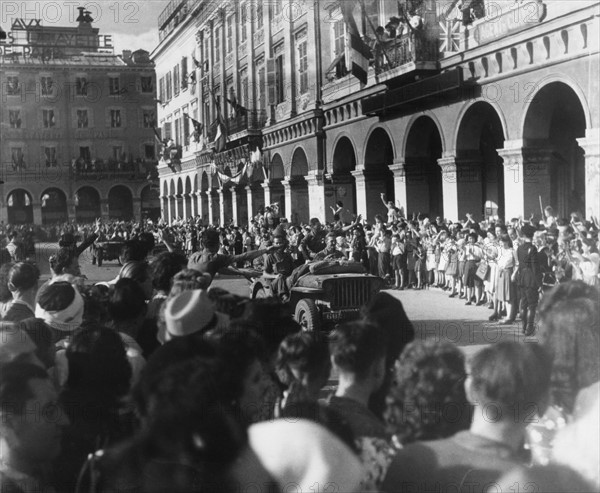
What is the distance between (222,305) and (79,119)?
209 feet

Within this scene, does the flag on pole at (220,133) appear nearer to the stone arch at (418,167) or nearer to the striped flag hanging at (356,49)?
the striped flag hanging at (356,49)

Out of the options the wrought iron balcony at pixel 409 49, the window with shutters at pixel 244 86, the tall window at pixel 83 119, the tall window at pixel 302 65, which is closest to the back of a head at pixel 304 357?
the wrought iron balcony at pixel 409 49

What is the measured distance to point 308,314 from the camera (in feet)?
40.0

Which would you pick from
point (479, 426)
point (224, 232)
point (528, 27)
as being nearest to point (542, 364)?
point (479, 426)

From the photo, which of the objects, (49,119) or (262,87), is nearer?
(262,87)

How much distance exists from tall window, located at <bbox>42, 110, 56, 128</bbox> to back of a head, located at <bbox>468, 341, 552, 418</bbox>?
217 ft

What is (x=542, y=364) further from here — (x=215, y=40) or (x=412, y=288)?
(x=215, y=40)

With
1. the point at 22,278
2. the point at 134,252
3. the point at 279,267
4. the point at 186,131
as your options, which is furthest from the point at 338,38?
the point at 186,131

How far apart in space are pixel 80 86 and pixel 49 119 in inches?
205

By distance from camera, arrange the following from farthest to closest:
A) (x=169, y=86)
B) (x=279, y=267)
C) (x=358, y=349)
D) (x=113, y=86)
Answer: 1. (x=113, y=86)
2. (x=169, y=86)
3. (x=279, y=267)
4. (x=358, y=349)

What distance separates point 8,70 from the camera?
196ft

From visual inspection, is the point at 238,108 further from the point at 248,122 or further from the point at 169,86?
the point at 169,86

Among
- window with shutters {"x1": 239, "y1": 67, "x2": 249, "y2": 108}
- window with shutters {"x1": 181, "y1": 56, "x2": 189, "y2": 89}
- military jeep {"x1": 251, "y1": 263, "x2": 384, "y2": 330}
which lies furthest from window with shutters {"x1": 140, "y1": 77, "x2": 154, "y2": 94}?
military jeep {"x1": 251, "y1": 263, "x2": 384, "y2": 330}

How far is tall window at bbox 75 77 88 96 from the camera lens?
60.9 meters
